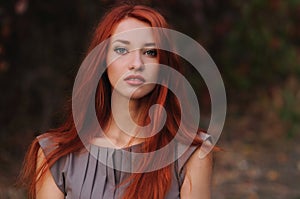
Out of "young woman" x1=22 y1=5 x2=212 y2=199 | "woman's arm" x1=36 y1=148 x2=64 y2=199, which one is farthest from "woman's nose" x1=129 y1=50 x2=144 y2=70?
"woman's arm" x1=36 y1=148 x2=64 y2=199

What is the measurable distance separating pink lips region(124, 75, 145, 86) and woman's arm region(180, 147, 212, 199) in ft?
1.11

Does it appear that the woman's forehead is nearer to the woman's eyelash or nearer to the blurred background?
the woman's eyelash

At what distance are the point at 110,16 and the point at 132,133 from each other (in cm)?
45

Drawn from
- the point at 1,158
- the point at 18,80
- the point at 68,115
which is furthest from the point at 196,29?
the point at 68,115

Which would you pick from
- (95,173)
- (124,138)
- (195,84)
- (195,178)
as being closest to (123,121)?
(124,138)

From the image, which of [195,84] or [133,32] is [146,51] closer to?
[133,32]

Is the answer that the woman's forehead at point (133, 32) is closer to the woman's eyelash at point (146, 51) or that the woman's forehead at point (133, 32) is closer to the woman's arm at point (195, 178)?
the woman's eyelash at point (146, 51)

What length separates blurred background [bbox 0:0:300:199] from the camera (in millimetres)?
5871

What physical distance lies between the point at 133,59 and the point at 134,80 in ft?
0.25

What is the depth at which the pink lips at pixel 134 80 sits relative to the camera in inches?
107

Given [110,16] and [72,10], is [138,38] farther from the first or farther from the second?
[72,10]

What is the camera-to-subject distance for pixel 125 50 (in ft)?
9.05

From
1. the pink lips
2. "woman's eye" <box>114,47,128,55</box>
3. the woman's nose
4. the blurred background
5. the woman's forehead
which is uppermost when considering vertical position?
the woman's forehead

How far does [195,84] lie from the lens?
7.20 metres
